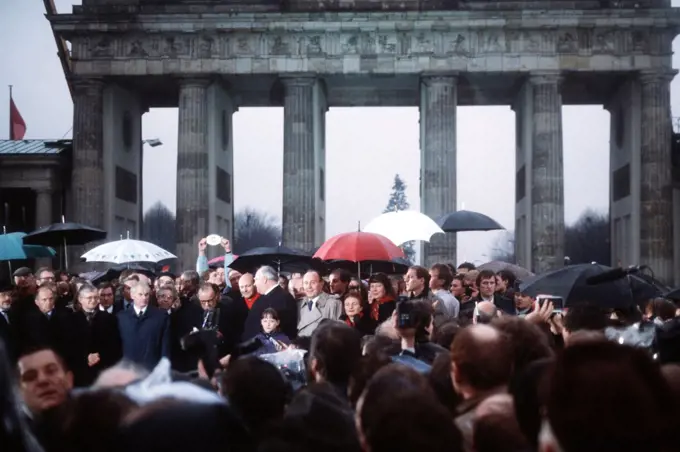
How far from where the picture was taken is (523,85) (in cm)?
4959

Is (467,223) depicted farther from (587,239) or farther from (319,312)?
(587,239)

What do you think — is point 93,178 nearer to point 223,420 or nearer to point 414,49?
point 414,49

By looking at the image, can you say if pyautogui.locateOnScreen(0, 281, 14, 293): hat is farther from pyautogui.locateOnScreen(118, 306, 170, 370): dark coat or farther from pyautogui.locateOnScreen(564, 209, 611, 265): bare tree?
pyautogui.locateOnScreen(564, 209, 611, 265): bare tree

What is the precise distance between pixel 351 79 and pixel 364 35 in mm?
3117

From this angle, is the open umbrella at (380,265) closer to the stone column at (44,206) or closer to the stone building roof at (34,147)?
the stone column at (44,206)

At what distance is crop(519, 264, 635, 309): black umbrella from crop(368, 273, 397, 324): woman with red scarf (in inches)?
80.5

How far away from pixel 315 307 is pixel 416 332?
4.92m

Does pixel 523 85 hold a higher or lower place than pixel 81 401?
higher

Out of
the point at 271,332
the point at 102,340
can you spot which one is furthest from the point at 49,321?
the point at 271,332

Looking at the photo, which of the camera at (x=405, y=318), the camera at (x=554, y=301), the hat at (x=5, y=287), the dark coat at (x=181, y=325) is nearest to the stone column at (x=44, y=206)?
the hat at (x=5, y=287)

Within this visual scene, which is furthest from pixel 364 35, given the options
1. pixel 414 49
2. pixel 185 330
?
pixel 185 330

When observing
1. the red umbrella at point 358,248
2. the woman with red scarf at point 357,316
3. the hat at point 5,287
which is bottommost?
the woman with red scarf at point 357,316

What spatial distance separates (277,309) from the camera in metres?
12.4

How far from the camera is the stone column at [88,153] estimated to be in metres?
47.3
